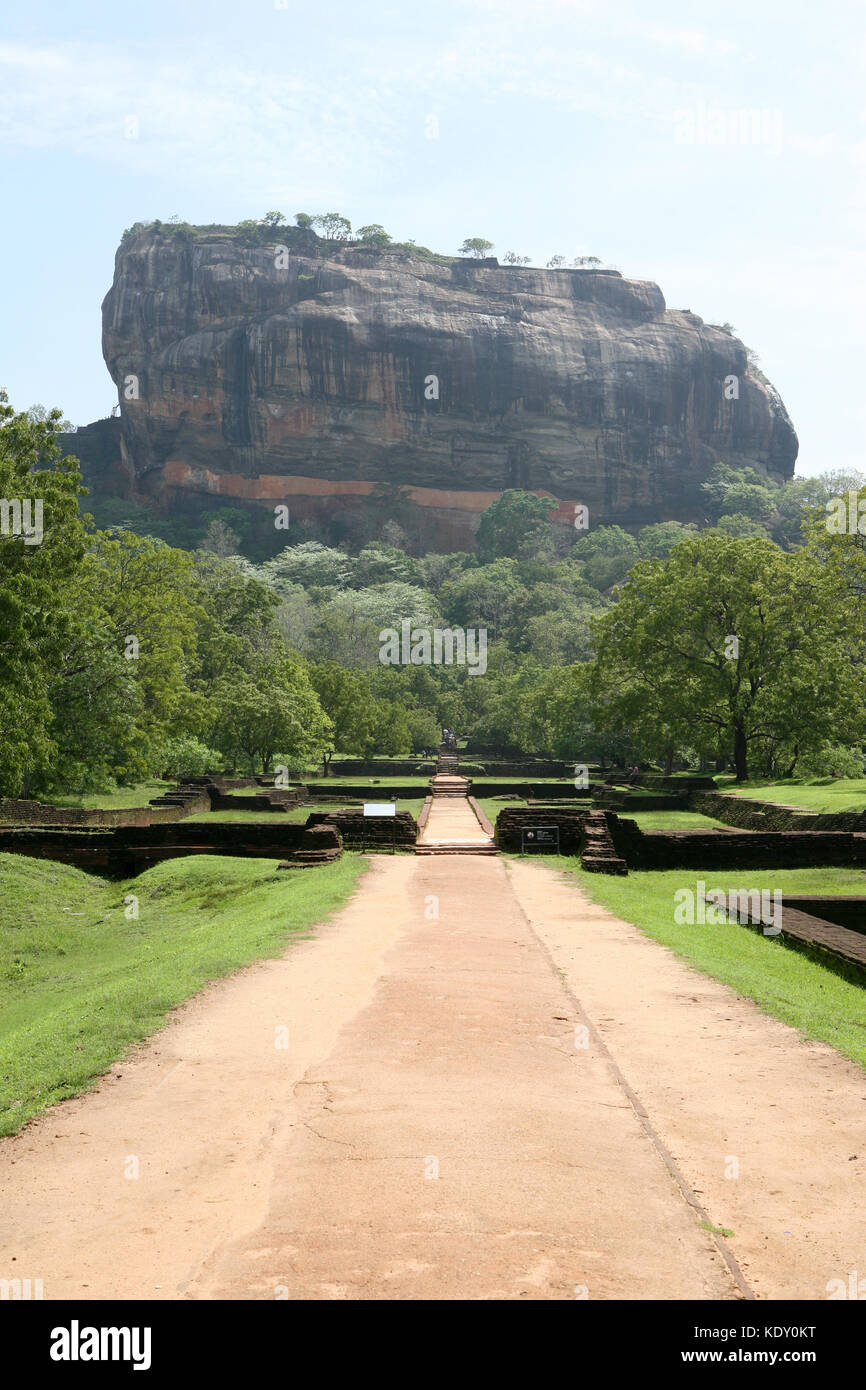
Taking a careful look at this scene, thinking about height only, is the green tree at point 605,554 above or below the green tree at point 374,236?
below

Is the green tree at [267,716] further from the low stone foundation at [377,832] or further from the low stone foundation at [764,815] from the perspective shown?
the low stone foundation at [377,832]

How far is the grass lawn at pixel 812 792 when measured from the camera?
2350 cm

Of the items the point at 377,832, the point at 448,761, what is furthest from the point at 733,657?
the point at 448,761

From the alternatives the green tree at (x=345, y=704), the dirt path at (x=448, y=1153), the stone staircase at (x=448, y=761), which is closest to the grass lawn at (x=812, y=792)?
the dirt path at (x=448, y=1153)

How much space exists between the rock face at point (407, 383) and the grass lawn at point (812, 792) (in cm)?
9559

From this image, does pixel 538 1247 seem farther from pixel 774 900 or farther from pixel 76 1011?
pixel 774 900

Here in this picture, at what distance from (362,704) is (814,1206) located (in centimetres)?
4612

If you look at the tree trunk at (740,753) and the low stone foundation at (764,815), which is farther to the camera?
the tree trunk at (740,753)

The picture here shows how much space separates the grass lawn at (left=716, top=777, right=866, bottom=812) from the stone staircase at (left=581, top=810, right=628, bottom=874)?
6.06 meters

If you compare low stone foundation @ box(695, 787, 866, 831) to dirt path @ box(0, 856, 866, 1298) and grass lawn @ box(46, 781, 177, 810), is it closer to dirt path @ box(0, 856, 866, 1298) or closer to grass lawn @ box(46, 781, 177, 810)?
dirt path @ box(0, 856, 866, 1298)

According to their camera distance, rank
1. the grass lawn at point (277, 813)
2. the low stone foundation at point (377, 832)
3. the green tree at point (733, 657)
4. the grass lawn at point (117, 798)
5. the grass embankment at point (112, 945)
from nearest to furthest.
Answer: the grass embankment at point (112, 945), the low stone foundation at point (377, 832), the grass lawn at point (277, 813), the grass lawn at point (117, 798), the green tree at point (733, 657)

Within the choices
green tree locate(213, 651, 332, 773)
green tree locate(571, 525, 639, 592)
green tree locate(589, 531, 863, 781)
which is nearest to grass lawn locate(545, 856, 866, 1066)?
green tree locate(589, 531, 863, 781)

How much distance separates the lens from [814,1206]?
4.56 meters

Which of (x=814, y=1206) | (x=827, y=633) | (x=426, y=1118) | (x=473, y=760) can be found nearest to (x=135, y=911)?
(x=426, y=1118)
